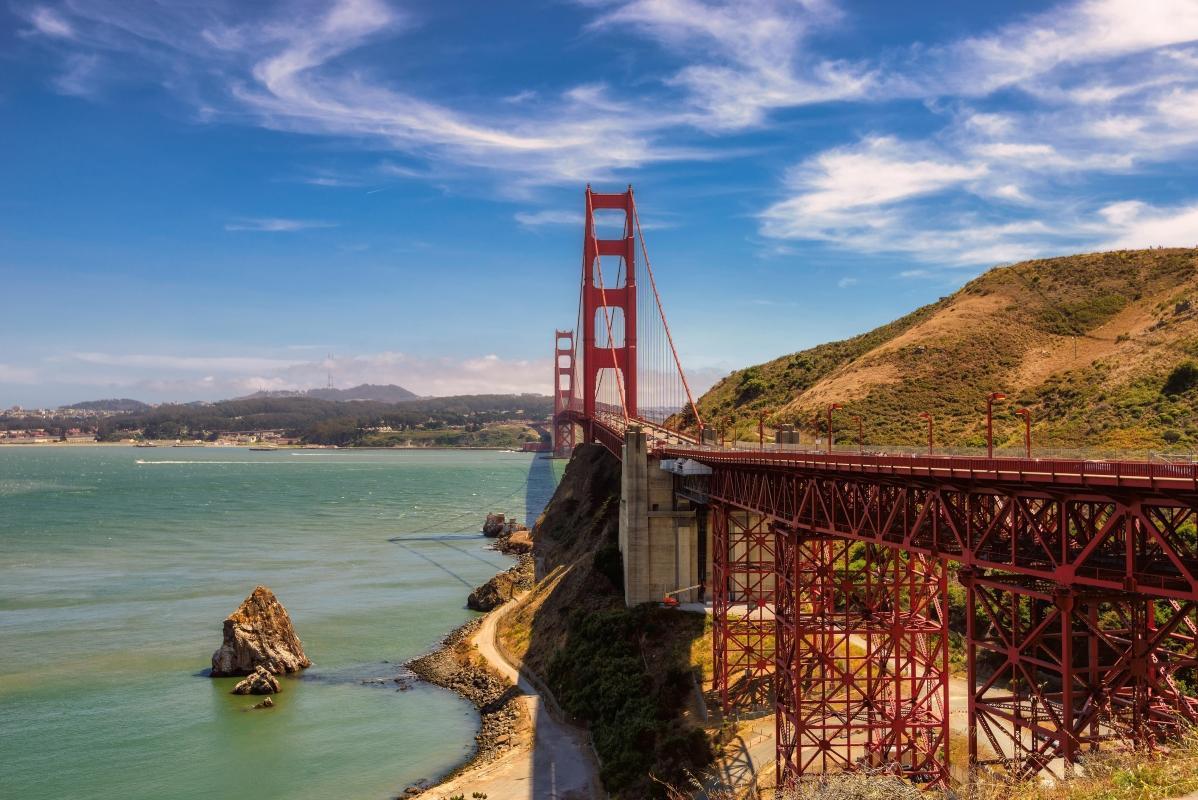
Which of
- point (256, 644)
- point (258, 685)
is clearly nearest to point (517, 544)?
point (256, 644)

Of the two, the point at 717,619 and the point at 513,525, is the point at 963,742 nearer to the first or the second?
the point at 717,619

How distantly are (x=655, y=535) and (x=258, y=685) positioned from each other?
1802cm

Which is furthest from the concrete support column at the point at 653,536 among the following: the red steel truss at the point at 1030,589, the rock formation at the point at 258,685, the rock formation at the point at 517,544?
the rock formation at the point at 517,544

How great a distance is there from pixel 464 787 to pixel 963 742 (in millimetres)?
14903

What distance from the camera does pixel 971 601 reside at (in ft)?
60.4

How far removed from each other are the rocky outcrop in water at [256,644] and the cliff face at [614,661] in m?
10.3

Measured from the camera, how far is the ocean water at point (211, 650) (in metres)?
33.3

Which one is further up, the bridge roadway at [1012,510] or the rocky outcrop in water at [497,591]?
the bridge roadway at [1012,510]

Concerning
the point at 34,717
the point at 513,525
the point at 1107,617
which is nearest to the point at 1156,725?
the point at 1107,617

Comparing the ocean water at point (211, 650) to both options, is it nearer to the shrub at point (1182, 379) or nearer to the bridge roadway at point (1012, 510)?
the bridge roadway at point (1012, 510)

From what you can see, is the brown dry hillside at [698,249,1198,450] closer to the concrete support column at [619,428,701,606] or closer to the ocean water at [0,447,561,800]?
the concrete support column at [619,428,701,606]

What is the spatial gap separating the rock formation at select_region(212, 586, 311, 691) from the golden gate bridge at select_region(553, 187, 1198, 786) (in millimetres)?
20381

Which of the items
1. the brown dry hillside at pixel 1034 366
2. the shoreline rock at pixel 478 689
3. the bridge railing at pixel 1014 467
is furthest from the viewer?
the brown dry hillside at pixel 1034 366

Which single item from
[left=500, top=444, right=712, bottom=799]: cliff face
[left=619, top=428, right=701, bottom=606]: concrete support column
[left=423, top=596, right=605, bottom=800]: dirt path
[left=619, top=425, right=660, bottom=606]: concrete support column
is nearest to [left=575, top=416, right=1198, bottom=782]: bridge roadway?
[left=500, top=444, right=712, bottom=799]: cliff face
